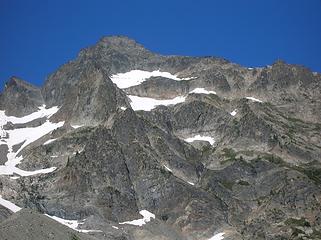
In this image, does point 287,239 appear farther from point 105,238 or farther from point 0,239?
point 0,239

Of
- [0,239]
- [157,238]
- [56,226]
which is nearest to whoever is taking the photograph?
[0,239]

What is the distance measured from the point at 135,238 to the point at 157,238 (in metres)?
6.70

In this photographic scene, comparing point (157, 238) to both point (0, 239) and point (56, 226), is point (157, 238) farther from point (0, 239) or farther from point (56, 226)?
point (0, 239)

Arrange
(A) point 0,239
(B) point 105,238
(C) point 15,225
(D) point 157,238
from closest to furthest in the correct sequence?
(A) point 0,239 → (C) point 15,225 → (B) point 105,238 → (D) point 157,238

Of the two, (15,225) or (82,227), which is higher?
(82,227)

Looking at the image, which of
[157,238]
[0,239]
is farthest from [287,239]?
[0,239]

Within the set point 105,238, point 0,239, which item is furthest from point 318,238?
point 0,239

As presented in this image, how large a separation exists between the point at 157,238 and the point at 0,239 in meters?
94.0

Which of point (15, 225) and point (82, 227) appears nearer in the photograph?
point (15, 225)

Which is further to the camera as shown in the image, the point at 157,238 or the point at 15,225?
the point at 157,238

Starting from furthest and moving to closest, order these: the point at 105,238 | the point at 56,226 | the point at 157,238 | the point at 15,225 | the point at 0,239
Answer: the point at 157,238, the point at 105,238, the point at 56,226, the point at 15,225, the point at 0,239

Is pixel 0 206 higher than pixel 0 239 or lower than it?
higher

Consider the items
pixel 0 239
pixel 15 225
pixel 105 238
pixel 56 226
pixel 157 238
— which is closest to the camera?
Result: pixel 0 239

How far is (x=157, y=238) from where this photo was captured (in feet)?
652
